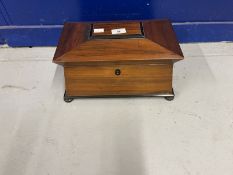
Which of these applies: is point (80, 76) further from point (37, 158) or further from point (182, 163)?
point (182, 163)

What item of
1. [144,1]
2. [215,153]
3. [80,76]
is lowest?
[215,153]

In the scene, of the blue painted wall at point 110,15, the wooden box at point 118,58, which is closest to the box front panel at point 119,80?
the wooden box at point 118,58

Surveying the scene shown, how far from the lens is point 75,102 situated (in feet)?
4.97

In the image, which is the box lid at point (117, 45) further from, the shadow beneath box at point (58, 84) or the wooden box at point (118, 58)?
the shadow beneath box at point (58, 84)

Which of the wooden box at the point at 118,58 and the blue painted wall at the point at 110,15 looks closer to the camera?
the wooden box at the point at 118,58

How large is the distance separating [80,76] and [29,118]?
12.5 inches

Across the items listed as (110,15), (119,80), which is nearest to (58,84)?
(119,80)

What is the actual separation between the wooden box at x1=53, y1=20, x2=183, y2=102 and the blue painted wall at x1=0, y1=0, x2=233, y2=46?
295 millimetres

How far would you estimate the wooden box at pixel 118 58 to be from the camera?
1.34 metres

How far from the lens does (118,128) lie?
1370mm

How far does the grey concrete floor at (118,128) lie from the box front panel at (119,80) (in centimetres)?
6

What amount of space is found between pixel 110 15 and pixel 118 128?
30.1 inches

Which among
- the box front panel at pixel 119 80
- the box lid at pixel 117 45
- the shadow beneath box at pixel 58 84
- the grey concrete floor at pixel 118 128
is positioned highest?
the box lid at pixel 117 45

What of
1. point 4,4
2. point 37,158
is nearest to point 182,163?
point 37,158
